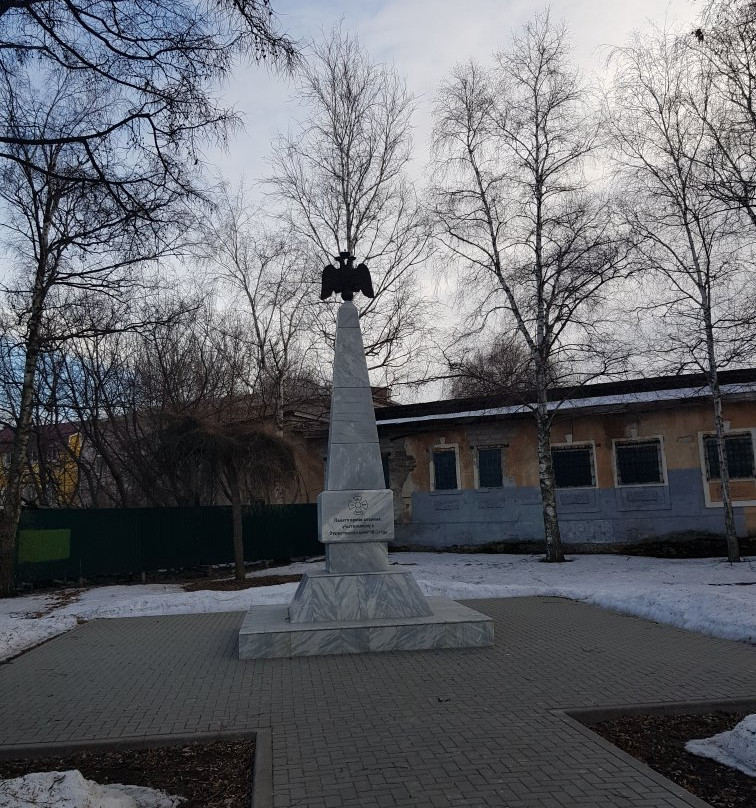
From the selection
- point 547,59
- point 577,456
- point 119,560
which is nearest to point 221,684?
point 119,560

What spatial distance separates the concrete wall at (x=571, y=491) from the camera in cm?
1828

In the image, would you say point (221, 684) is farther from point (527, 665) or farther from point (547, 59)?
point (547, 59)

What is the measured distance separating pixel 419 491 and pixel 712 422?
863 centimetres

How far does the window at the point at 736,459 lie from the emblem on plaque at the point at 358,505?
13.1 metres

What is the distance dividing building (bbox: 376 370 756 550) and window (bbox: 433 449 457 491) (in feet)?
0.10

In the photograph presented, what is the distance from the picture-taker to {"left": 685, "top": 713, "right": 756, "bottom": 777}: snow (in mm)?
4309

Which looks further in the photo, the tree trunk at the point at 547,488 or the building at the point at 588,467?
the building at the point at 588,467

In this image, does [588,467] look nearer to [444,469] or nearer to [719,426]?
[719,426]

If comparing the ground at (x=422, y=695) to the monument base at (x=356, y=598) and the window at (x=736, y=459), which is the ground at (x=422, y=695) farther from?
the window at (x=736, y=459)

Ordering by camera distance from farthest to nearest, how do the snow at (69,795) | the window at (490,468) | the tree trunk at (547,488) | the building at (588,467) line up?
the window at (490,468)
the building at (588,467)
the tree trunk at (547,488)
the snow at (69,795)

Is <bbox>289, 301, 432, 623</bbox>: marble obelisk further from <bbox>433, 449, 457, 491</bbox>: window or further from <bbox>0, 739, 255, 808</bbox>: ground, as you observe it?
<bbox>433, 449, 457, 491</bbox>: window

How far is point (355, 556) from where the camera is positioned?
8.62m

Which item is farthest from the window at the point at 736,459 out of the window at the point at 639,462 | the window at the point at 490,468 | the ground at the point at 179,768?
the ground at the point at 179,768

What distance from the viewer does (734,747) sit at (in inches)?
176
